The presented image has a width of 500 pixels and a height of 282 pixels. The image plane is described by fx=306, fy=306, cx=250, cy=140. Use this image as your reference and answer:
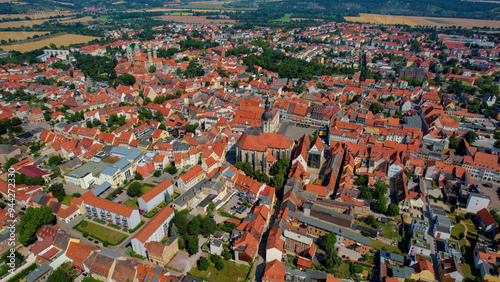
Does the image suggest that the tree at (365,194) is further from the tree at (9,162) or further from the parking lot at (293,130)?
the tree at (9,162)

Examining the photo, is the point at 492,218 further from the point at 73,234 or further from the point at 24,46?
the point at 24,46

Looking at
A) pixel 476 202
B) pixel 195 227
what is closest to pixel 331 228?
pixel 195 227

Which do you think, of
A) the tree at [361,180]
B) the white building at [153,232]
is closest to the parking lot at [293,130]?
the tree at [361,180]

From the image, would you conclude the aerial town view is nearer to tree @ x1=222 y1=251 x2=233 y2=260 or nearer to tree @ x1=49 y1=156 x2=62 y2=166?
tree @ x1=222 y1=251 x2=233 y2=260

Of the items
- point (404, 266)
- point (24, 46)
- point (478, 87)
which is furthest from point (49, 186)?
point (478, 87)

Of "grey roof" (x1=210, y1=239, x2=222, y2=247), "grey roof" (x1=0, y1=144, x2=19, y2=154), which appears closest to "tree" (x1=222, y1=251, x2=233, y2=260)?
"grey roof" (x1=210, y1=239, x2=222, y2=247)
